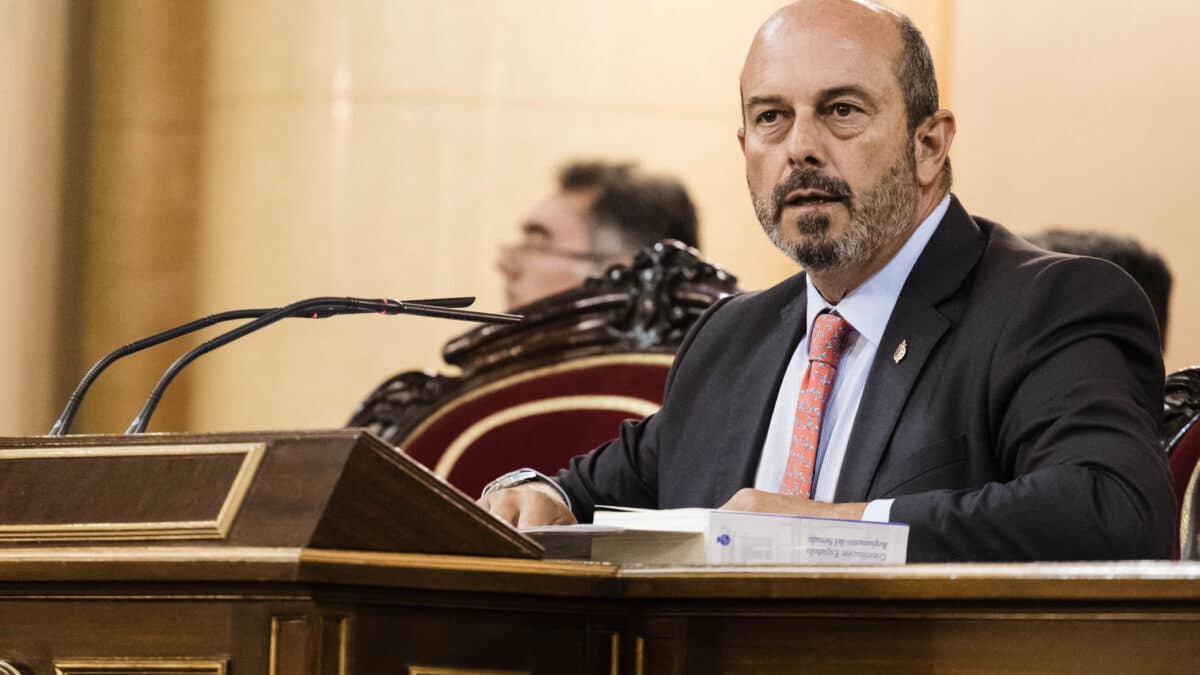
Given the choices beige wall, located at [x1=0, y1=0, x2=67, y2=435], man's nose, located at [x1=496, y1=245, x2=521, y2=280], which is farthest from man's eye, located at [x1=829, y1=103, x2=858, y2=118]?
beige wall, located at [x1=0, y1=0, x2=67, y2=435]

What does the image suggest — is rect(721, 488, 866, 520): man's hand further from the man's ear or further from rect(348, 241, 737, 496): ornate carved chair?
rect(348, 241, 737, 496): ornate carved chair

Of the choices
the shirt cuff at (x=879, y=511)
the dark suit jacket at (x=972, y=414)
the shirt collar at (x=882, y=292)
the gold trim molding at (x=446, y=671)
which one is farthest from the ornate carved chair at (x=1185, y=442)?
the gold trim molding at (x=446, y=671)

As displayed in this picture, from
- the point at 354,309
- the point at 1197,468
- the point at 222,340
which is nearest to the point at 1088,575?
the point at 354,309

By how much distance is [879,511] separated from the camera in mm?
1884

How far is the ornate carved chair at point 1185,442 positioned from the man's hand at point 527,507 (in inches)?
31.2

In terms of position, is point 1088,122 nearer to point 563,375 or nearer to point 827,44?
point 563,375

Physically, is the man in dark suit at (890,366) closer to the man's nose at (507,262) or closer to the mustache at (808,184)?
the mustache at (808,184)

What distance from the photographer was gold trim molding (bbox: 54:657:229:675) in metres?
1.36

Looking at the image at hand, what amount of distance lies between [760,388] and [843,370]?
14 cm

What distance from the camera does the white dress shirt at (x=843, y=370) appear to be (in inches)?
90.0

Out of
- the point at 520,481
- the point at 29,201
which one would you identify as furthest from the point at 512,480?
the point at 29,201

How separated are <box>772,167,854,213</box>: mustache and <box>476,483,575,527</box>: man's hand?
1.69ft

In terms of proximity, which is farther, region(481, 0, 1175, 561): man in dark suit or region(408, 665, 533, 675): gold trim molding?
region(481, 0, 1175, 561): man in dark suit

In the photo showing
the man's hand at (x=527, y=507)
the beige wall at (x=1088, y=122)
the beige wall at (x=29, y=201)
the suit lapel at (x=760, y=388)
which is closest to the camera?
the man's hand at (x=527, y=507)
